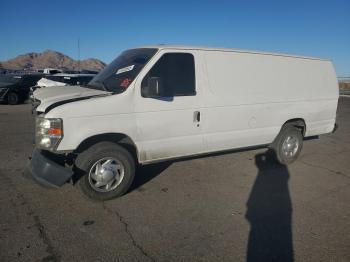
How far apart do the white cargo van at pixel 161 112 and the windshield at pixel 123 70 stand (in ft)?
0.07

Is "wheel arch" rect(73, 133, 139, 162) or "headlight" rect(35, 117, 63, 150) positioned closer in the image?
"headlight" rect(35, 117, 63, 150)

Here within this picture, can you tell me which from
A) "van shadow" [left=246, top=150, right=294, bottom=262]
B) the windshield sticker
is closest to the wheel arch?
the windshield sticker

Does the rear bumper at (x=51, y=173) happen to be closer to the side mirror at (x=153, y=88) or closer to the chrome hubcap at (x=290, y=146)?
the side mirror at (x=153, y=88)

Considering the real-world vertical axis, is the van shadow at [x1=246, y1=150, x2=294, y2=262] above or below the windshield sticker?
below

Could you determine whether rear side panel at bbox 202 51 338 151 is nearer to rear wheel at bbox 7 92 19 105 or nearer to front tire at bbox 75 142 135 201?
front tire at bbox 75 142 135 201

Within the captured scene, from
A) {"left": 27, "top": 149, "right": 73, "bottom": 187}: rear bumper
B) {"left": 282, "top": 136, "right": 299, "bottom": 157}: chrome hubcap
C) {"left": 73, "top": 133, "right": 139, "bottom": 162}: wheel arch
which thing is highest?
{"left": 73, "top": 133, "right": 139, "bottom": 162}: wheel arch

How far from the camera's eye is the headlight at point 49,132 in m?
3.95

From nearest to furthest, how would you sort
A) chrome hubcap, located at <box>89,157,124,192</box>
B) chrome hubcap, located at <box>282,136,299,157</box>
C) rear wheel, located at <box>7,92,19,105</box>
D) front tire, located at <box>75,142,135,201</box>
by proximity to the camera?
front tire, located at <box>75,142,135,201</box> < chrome hubcap, located at <box>89,157,124,192</box> < chrome hubcap, located at <box>282,136,299,157</box> < rear wheel, located at <box>7,92,19,105</box>

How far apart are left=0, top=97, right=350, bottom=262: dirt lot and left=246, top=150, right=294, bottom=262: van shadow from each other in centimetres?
1

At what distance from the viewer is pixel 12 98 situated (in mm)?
16188

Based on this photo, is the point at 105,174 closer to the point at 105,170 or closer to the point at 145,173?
the point at 105,170

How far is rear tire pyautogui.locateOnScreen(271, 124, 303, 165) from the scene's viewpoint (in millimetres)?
6289

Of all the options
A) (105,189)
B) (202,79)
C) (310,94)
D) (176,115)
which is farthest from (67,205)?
(310,94)

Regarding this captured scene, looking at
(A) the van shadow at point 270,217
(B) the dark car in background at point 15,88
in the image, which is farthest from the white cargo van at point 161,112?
(B) the dark car in background at point 15,88
